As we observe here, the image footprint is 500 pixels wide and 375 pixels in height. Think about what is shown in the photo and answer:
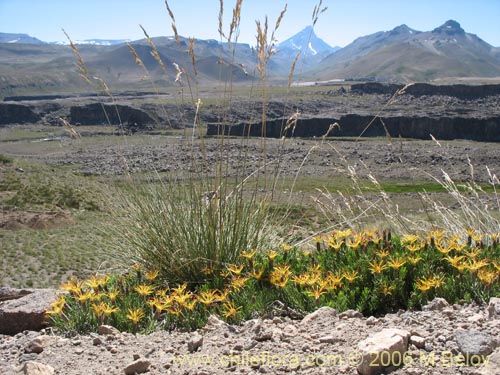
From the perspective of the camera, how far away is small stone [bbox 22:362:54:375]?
251 centimetres

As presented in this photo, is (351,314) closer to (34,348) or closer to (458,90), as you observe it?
(34,348)

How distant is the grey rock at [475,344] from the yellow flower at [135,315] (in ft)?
5.50

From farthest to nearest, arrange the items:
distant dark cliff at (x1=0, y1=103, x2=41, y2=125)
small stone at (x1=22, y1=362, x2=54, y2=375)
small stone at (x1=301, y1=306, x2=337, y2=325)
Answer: distant dark cliff at (x1=0, y1=103, x2=41, y2=125)
small stone at (x1=301, y1=306, x2=337, y2=325)
small stone at (x1=22, y1=362, x2=54, y2=375)

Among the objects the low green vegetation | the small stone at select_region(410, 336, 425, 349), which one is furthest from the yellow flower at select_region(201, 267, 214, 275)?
the small stone at select_region(410, 336, 425, 349)

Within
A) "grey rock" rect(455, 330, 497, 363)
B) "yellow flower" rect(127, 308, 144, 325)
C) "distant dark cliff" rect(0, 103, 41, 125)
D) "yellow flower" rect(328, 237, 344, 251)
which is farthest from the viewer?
"distant dark cliff" rect(0, 103, 41, 125)

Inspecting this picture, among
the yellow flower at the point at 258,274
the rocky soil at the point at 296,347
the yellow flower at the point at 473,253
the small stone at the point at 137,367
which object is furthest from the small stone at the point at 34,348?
the yellow flower at the point at 473,253

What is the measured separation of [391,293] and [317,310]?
1.52 feet

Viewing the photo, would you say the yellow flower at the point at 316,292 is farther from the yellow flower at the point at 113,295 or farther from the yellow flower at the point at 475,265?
the yellow flower at the point at 113,295

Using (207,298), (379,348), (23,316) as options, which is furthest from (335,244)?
(23,316)

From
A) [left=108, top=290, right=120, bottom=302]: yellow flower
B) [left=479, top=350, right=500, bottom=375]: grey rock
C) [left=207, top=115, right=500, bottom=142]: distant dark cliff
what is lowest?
[left=207, top=115, right=500, bottom=142]: distant dark cliff

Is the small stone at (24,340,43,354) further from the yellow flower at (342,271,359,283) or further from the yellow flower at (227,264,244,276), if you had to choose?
the yellow flower at (342,271,359,283)

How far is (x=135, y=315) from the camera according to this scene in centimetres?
302

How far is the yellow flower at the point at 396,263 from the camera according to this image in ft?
10.2

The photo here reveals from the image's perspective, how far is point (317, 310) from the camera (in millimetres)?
2973
